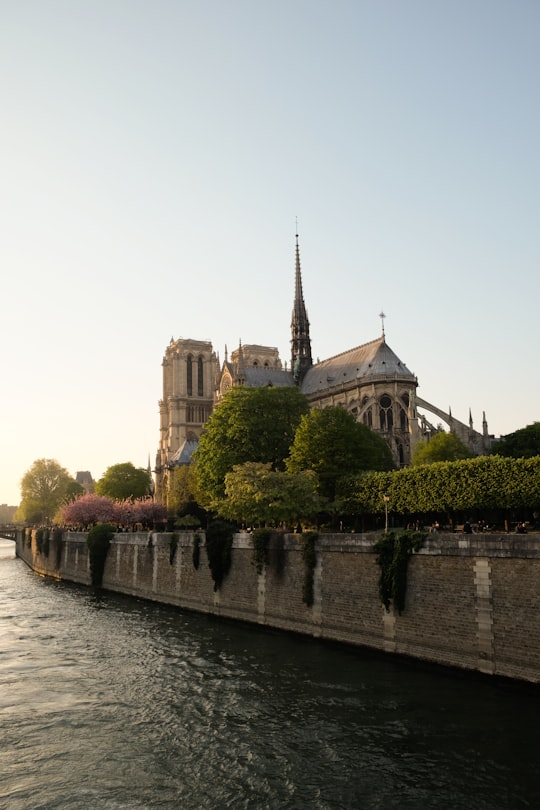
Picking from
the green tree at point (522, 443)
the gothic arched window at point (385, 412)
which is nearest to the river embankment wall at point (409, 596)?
the green tree at point (522, 443)

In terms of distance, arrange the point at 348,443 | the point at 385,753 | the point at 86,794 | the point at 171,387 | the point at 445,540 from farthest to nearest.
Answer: the point at 171,387
the point at 348,443
the point at 445,540
the point at 385,753
the point at 86,794

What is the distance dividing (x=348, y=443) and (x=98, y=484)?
6555cm

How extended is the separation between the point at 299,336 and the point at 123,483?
3416cm

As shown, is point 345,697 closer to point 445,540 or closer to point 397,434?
point 445,540

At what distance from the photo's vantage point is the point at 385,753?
17.8 metres

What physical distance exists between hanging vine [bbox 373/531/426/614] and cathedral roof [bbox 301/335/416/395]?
5661 centimetres

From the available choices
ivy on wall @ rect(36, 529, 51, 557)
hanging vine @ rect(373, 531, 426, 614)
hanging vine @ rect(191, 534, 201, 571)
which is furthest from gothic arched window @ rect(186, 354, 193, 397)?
hanging vine @ rect(373, 531, 426, 614)

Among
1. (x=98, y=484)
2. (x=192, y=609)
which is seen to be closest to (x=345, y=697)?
(x=192, y=609)

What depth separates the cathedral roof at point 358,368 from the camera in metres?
85.8

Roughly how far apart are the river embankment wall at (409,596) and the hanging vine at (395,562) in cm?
27

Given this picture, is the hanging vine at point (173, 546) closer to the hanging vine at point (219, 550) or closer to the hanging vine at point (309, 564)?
the hanging vine at point (219, 550)

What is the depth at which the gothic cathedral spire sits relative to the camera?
107619 mm

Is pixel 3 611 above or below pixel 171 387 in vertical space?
below

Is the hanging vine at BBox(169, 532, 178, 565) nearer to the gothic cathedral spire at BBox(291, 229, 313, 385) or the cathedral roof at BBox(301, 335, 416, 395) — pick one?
the cathedral roof at BBox(301, 335, 416, 395)
